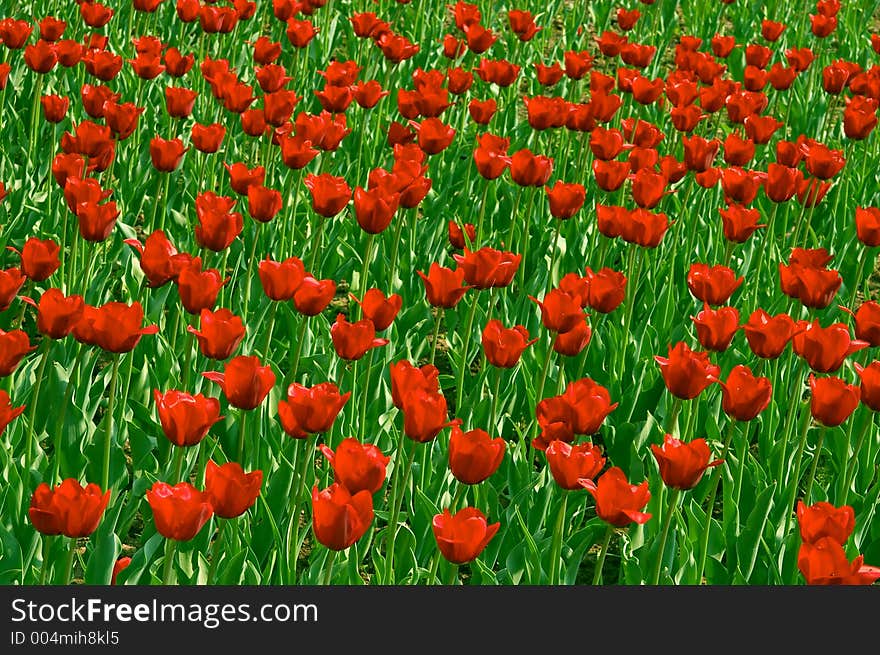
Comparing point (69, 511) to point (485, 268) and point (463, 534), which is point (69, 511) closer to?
point (463, 534)

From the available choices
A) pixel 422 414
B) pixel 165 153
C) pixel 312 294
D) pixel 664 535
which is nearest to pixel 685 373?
pixel 664 535

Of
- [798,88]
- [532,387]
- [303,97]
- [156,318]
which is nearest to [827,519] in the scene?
[532,387]

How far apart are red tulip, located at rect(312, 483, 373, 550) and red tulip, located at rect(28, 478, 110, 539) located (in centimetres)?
37

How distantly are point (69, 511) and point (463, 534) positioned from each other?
0.65 meters

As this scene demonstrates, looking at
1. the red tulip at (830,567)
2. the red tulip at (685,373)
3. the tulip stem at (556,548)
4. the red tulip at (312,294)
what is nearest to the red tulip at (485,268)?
the red tulip at (312,294)

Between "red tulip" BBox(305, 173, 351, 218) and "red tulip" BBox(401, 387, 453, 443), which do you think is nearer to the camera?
"red tulip" BBox(401, 387, 453, 443)

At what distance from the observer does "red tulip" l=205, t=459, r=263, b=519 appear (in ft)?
7.06

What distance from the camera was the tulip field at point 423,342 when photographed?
2.47m

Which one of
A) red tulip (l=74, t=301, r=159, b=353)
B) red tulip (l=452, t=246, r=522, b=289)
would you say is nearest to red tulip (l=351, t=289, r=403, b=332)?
red tulip (l=452, t=246, r=522, b=289)

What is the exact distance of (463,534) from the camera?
215cm

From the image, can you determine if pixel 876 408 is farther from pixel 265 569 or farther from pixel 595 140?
pixel 595 140

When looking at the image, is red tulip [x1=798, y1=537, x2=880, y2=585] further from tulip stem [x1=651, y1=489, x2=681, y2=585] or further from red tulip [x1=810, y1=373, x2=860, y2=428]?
red tulip [x1=810, y1=373, x2=860, y2=428]

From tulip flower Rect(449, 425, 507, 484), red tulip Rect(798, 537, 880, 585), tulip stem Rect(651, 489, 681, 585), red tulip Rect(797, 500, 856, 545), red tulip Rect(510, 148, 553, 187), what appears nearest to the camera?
red tulip Rect(798, 537, 880, 585)

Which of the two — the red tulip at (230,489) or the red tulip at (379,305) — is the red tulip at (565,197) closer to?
the red tulip at (379,305)
